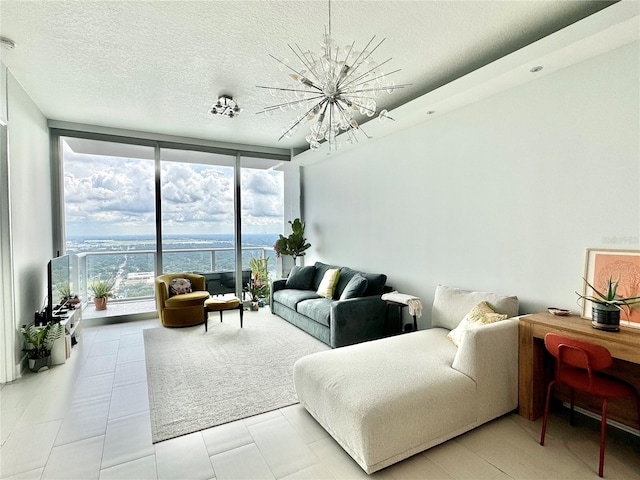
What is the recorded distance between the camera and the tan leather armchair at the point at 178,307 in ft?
16.0

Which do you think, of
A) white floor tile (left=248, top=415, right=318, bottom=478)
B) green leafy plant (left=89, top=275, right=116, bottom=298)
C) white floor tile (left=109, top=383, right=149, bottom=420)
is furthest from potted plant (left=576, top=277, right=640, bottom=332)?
green leafy plant (left=89, top=275, right=116, bottom=298)

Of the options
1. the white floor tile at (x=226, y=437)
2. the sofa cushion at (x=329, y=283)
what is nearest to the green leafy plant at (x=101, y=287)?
the sofa cushion at (x=329, y=283)

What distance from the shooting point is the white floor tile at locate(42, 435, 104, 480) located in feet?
6.24

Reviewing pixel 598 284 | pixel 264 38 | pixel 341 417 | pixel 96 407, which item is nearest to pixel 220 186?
pixel 264 38

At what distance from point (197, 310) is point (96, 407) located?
2.37 metres

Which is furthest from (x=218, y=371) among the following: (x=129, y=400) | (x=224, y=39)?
(x=224, y=39)

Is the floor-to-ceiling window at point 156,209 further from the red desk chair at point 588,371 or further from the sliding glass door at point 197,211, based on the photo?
the red desk chair at point 588,371

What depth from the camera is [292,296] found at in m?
5.02

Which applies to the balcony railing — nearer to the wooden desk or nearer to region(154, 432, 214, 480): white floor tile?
region(154, 432, 214, 480): white floor tile

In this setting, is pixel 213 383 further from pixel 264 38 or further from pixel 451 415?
pixel 264 38

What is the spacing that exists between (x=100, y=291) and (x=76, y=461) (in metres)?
4.24

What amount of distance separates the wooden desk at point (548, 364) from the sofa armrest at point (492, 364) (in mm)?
70

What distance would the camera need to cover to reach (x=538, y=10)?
2348 mm

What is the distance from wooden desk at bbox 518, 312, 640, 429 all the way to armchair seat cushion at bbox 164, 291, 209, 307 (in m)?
4.29
